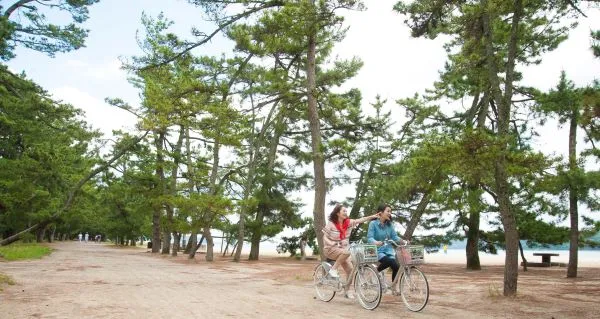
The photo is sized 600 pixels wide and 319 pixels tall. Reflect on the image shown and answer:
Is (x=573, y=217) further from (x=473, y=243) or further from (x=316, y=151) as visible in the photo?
(x=316, y=151)

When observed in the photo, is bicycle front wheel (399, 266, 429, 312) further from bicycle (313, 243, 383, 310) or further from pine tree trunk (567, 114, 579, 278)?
pine tree trunk (567, 114, 579, 278)

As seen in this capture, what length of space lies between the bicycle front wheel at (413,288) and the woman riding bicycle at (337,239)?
3.53 ft

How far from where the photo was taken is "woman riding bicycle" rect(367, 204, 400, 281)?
769 centimetres

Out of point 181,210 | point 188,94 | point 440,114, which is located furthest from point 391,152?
point 188,94

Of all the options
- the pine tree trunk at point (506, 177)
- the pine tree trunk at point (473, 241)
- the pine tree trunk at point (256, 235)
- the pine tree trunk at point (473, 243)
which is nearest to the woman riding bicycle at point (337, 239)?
the pine tree trunk at point (506, 177)

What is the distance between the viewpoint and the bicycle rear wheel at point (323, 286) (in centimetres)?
823

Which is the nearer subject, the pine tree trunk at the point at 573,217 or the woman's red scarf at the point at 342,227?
the woman's red scarf at the point at 342,227

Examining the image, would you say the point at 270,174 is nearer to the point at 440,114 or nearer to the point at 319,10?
the point at 440,114

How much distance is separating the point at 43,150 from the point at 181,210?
6647 mm

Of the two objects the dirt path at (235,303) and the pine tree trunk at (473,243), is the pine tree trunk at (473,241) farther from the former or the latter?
the dirt path at (235,303)

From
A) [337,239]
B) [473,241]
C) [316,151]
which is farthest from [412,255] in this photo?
[473,241]

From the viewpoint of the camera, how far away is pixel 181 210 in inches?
913

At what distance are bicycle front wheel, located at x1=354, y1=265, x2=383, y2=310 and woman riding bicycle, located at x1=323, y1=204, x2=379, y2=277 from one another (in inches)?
16.5

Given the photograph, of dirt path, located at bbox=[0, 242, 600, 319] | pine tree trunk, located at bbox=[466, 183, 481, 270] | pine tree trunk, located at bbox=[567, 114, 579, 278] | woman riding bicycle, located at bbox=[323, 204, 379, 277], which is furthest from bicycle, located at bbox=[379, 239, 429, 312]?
pine tree trunk, located at bbox=[466, 183, 481, 270]
